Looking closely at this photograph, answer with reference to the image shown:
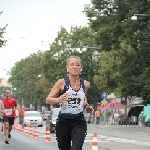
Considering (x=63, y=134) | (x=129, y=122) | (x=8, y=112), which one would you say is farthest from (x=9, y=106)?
(x=129, y=122)

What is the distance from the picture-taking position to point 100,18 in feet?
182

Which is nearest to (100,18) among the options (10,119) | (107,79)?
(107,79)

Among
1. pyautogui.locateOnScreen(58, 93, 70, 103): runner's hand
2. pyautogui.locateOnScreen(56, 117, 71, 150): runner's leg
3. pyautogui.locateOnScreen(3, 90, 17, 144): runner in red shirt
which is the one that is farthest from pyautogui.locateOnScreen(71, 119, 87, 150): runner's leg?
pyautogui.locateOnScreen(3, 90, 17, 144): runner in red shirt

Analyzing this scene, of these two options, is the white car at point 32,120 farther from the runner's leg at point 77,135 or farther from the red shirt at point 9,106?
the runner's leg at point 77,135

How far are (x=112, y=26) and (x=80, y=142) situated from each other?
149 feet

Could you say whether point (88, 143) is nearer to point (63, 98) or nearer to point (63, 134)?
point (63, 134)

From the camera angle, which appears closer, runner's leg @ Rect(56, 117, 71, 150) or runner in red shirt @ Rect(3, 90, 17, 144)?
runner's leg @ Rect(56, 117, 71, 150)

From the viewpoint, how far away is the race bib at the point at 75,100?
880 centimetres

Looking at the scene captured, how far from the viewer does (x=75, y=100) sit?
883cm

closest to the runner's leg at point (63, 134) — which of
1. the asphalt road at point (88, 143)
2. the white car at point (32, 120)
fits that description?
the asphalt road at point (88, 143)

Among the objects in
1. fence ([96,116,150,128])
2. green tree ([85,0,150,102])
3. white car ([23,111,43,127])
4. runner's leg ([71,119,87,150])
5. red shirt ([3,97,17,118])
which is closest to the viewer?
runner's leg ([71,119,87,150])

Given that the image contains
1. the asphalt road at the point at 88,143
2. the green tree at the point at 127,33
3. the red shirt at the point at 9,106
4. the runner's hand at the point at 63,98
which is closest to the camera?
the runner's hand at the point at 63,98

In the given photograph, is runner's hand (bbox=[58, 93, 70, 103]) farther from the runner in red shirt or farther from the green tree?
the green tree

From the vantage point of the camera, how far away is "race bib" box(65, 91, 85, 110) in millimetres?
8797
